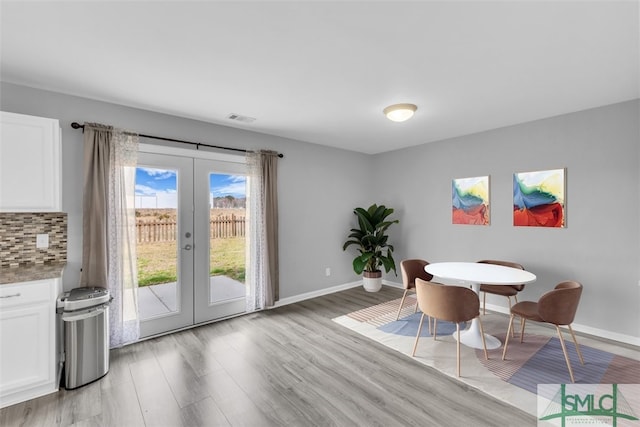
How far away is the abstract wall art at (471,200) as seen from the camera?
4109mm

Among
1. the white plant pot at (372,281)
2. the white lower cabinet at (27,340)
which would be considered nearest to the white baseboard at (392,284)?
the white plant pot at (372,281)

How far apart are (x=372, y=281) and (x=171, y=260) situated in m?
3.20

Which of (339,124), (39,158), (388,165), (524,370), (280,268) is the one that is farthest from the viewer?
(388,165)

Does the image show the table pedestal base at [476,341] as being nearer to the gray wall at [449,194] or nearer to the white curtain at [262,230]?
the gray wall at [449,194]

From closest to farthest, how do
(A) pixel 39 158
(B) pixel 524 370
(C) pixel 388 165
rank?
Result: (A) pixel 39 158
(B) pixel 524 370
(C) pixel 388 165

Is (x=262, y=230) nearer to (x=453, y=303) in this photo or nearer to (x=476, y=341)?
(x=453, y=303)

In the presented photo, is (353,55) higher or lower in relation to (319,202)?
higher

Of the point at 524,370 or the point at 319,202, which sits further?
the point at 319,202

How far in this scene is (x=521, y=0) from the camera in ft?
5.12

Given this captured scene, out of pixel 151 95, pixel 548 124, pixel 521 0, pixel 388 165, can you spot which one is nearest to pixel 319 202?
pixel 388 165

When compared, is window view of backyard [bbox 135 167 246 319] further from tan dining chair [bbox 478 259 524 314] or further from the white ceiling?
tan dining chair [bbox 478 259 524 314]

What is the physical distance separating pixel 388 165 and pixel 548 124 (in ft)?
8.07

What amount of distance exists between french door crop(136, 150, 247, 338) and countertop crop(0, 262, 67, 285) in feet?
Answer: 2.42

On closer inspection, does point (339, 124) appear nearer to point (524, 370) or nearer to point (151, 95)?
point (151, 95)
